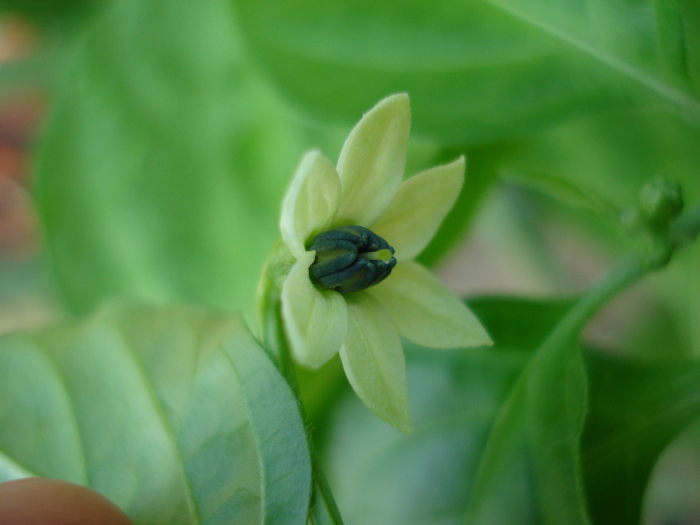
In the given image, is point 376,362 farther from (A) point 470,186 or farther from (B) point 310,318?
(A) point 470,186

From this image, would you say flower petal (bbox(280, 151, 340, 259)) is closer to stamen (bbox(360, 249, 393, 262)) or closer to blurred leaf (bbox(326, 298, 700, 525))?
stamen (bbox(360, 249, 393, 262))

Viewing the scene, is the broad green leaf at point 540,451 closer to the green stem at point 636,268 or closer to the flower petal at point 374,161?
the green stem at point 636,268

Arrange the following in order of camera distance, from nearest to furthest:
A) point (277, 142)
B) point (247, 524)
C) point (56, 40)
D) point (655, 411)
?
1. point (247, 524)
2. point (655, 411)
3. point (277, 142)
4. point (56, 40)

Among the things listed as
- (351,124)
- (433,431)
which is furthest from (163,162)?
(433,431)

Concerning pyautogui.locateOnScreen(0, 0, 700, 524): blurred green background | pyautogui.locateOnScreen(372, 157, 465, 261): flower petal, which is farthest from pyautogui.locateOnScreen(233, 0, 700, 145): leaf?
pyautogui.locateOnScreen(372, 157, 465, 261): flower petal

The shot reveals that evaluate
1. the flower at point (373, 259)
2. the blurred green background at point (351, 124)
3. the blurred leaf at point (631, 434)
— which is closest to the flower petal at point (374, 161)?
the flower at point (373, 259)

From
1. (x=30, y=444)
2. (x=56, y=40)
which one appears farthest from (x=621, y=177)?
(x=56, y=40)

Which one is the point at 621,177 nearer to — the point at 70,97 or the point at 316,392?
the point at 316,392

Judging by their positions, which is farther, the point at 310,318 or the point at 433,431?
→ the point at 433,431
